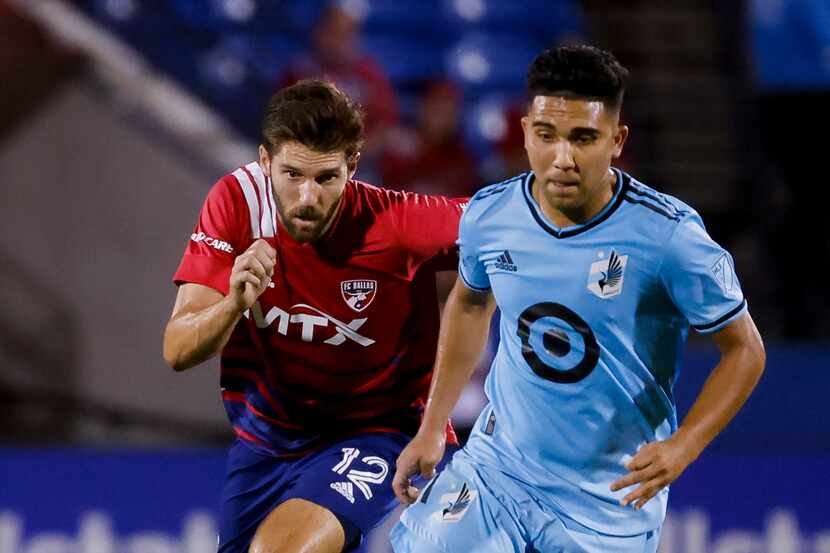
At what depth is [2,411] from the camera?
341 inches

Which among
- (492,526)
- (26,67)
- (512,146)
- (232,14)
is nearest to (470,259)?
(492,526)

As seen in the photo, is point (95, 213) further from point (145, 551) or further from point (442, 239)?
point (442, 239)

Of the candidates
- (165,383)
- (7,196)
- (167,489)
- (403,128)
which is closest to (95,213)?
(7,196)

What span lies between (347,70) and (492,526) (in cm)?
474

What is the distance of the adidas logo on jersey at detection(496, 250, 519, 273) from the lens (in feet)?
12.0

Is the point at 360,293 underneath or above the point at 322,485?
above

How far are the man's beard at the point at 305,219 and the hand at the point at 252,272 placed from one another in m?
0.41

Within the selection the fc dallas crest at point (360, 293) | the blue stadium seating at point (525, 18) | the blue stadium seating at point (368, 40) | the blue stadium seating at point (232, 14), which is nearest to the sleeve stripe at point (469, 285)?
the fc dallas crest at point (360, 293)

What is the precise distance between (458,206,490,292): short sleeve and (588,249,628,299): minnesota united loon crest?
1.27ft

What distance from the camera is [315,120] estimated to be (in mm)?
3861

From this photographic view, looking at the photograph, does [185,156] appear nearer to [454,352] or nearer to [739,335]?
[454,352]

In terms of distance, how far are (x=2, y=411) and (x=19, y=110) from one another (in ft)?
6.16

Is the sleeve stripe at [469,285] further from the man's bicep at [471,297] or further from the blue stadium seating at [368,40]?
the blue stadium seating at [368,40]

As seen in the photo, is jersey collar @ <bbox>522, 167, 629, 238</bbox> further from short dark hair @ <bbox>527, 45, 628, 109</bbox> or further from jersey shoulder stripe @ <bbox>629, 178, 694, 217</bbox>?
short dark hair @ <bbox>527, 45, 628, 109</bbox>
